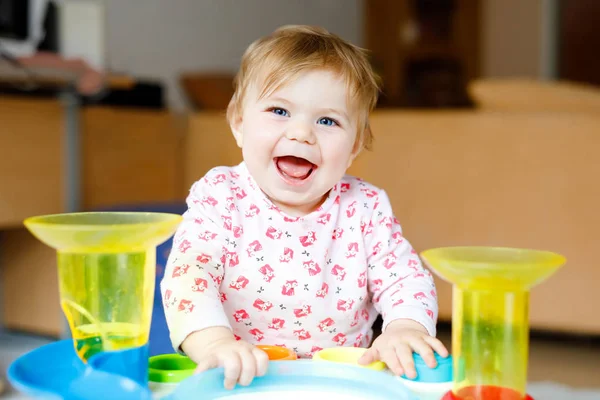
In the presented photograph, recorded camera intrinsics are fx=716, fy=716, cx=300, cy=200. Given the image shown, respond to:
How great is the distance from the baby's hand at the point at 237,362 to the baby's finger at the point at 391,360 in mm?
107

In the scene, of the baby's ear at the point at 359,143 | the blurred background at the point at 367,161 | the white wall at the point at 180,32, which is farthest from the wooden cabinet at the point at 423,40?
the baby's ear at the point at 359,143

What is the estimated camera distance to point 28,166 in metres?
1.76

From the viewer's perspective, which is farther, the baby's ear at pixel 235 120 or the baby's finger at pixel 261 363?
the baby's ear at pixel 235 120

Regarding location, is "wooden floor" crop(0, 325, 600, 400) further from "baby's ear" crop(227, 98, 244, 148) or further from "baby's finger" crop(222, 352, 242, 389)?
"baby's finger" crop(222, 352, 242, 389)

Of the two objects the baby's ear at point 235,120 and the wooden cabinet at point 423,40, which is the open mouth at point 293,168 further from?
the wooden cabinet at point 423,40

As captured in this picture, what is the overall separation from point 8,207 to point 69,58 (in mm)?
389

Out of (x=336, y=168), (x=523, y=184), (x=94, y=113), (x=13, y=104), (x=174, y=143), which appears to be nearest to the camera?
(x=336, y=168)

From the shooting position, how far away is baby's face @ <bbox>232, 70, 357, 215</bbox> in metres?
0.72

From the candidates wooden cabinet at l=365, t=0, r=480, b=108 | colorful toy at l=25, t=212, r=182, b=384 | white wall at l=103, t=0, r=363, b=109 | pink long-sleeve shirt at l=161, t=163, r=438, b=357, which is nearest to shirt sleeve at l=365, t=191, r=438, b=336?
pink long-sleeve shirt at l=161, t=163, r=438, b=357

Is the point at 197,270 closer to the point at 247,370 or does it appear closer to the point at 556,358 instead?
the point at 247,370

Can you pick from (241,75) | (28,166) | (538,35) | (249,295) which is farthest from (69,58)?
(538,35)

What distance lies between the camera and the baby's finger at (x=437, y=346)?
578 millimetres

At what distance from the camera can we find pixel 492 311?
44 cm

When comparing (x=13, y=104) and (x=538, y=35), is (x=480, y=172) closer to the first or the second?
(x=13, y=104)
